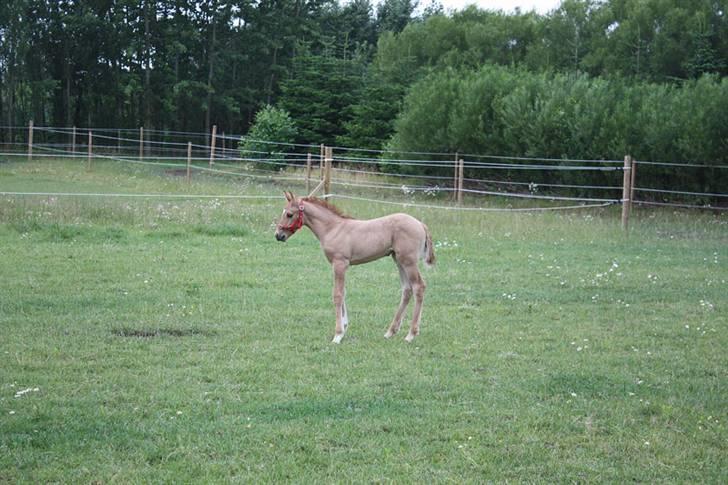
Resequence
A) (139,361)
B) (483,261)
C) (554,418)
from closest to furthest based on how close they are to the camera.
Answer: (554,418) → (139,361) → (483,261)

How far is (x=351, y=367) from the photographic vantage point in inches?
298

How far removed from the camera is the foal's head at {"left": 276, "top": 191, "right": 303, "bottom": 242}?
895 centimetres

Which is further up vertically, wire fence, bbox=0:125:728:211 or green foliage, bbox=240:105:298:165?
green foliage, bbox=240:105:298:165

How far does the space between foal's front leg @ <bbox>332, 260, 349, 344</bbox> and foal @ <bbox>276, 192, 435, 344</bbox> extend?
11mm

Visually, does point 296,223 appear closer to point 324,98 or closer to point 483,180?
point 483,180

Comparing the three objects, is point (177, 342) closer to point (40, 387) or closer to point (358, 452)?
point (40, 387)

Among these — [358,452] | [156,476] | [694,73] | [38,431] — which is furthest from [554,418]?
[694,73]

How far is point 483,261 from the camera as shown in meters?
14.4

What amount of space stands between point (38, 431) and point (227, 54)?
1855 inches

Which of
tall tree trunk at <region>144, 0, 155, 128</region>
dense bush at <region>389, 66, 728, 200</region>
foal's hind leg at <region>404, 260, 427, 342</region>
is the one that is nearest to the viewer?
foal's hind leg at <region>404, 260, 427, 342</region>

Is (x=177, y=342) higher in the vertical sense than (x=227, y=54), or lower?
lower

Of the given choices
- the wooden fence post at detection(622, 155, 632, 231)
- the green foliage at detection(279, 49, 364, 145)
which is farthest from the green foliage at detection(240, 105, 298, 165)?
the wooden fence post at detection(622, 155, 632, 231)

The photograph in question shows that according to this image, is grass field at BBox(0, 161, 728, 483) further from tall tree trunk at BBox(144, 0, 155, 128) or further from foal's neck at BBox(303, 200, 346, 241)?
tall tree trunk at BBox(144, 0, 155, 128)

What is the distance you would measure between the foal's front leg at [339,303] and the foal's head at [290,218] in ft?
1.97
